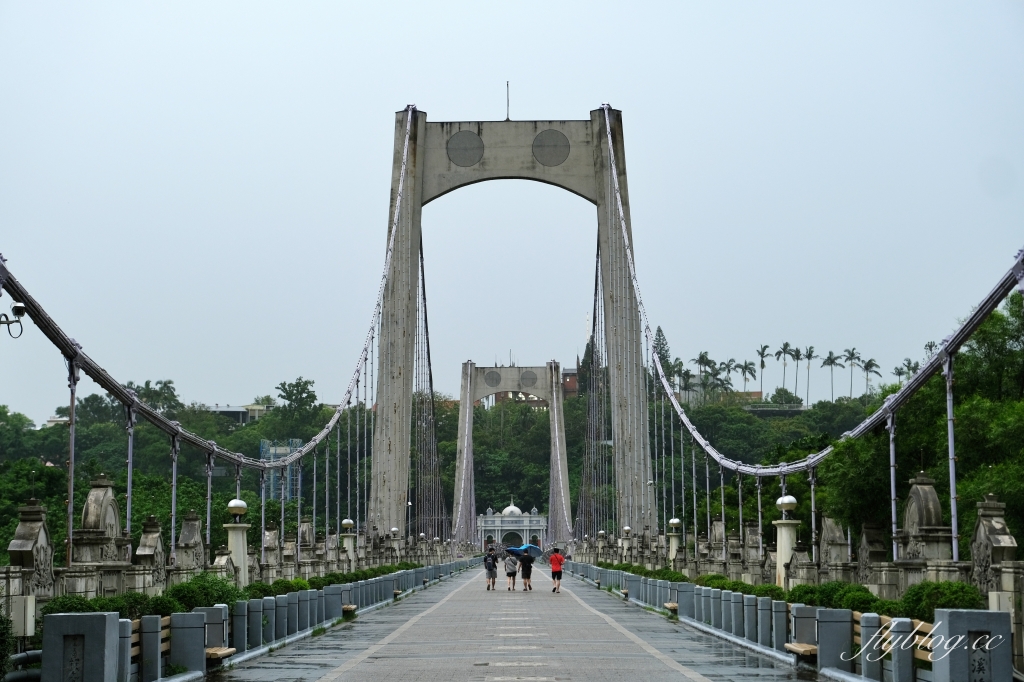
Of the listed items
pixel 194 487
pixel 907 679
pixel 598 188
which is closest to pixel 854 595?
pixel 907 679

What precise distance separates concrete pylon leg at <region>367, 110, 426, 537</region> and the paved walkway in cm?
2297

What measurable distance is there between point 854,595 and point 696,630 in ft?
25.8

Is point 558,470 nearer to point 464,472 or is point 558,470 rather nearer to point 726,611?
point 464,472

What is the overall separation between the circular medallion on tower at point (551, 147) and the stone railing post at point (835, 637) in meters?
40.6

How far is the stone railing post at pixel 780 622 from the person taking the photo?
762 inches

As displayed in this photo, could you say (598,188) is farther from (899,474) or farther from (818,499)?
(899,474)

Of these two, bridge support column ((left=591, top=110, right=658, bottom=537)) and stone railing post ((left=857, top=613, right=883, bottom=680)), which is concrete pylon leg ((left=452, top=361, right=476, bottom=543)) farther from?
stone railing post ((left=857, top=613, right=883, bottom=680))

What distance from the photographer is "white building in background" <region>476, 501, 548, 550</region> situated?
16938cm

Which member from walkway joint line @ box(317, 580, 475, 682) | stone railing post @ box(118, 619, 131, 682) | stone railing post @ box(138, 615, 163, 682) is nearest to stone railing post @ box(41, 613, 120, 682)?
stone railing post @ box(118, 619, 131, 682)

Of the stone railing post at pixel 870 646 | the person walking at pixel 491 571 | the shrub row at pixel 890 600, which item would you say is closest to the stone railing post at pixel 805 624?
the shrub row at pixel 890 600

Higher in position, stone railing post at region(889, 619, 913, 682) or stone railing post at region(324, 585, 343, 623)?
stone railing post at region(889, 619, 913, 682)

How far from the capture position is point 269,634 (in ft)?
68.1

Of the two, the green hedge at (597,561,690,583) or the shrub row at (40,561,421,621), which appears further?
the green hedge at (597,561,690,583)

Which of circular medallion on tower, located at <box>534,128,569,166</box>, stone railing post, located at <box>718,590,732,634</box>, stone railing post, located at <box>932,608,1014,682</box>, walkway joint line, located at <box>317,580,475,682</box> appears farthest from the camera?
circular medallion on tower, located at <box>534,128,569,166</box>
